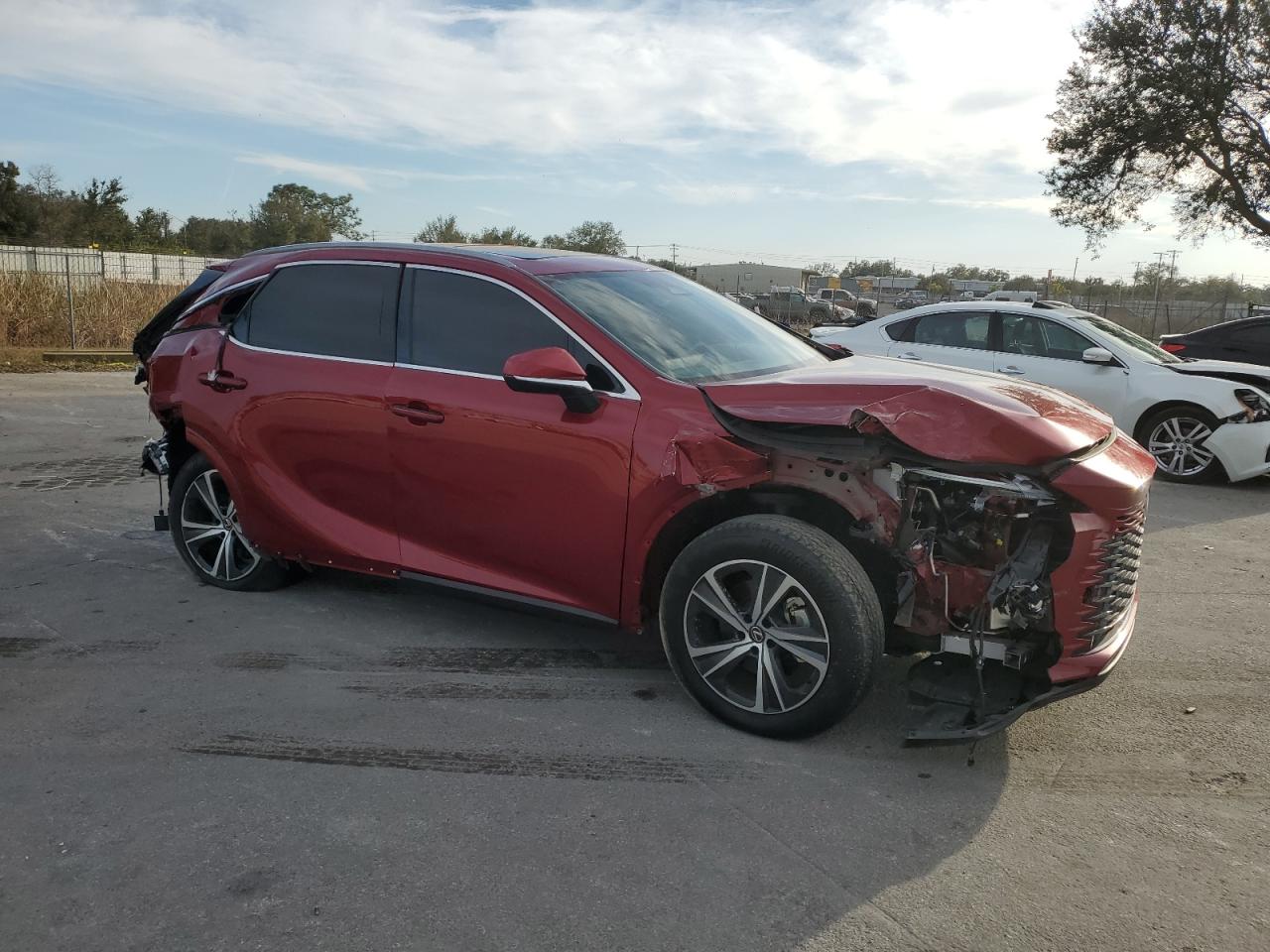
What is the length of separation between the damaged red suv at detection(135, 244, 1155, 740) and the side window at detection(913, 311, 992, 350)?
5630 millimetres

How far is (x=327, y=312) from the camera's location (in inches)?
190

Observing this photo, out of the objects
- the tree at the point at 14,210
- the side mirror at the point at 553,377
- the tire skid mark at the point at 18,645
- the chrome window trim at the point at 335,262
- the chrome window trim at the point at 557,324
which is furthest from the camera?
the tree at the point at 14,210

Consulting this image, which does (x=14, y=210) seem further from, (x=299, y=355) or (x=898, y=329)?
(x=299, y=355)

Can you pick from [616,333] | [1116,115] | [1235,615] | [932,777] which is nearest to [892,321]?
[1235,615]

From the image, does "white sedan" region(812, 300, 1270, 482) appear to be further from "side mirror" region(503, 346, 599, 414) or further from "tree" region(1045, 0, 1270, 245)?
"tree" region(1045, 0, 1270, 245)

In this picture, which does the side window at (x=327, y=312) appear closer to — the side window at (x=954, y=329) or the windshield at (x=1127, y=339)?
the side window at (x=954, y=329)

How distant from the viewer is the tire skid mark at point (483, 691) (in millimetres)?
4133

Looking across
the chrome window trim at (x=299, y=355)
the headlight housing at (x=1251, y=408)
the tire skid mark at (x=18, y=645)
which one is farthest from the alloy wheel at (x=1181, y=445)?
the tire skid mark at (x=18, y=645)

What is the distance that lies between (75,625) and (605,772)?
3.00 m

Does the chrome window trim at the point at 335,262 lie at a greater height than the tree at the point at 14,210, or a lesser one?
lesser

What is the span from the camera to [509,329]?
4297 mm

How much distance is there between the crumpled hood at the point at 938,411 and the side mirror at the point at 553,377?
0.48 m

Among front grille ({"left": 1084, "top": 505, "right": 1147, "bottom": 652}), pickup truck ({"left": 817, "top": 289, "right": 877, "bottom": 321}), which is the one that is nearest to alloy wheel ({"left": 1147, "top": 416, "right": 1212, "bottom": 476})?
front grille ({"left": 1084, "top": 505, "right": 1147, "bottom": 652})

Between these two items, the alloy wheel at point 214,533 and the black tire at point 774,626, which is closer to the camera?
the black tire at point 774,626
